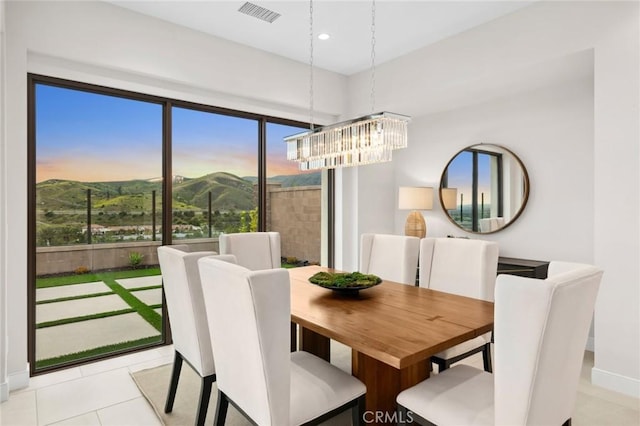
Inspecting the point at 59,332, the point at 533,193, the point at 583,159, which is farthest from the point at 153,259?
the point at 583,159

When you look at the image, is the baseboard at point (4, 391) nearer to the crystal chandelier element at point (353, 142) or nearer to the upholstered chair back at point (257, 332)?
the upholstered chair back at point (257, 332)

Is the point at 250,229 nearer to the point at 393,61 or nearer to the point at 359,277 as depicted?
the point at 359,277

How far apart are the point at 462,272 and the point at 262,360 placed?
1.62m

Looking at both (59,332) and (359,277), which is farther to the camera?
(59,332)

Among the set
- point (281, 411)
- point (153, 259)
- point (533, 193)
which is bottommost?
point (281, 411)

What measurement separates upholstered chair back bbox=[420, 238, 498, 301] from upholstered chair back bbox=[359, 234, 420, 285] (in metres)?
0.10

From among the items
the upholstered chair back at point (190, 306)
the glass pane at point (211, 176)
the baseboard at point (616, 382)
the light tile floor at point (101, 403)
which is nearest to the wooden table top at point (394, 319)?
the upholstered chair back at point (190, 306)

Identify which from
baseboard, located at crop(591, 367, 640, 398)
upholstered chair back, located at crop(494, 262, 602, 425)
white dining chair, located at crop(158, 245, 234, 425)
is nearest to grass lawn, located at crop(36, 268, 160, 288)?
white dining chair, located at crop(158, 245, 234, 425)

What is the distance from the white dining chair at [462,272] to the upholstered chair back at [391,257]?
97 millimetres

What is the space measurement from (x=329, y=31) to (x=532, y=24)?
5.45 ft

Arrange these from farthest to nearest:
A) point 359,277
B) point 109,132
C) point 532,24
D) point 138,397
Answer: point 109,132 < point 532,24 < point 138,397 < point 359,277

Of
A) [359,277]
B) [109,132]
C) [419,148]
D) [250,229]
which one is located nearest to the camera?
[359,277]

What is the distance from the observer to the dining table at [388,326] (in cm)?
147

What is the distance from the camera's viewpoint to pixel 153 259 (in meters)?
3.47
